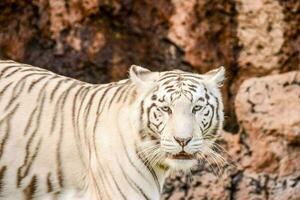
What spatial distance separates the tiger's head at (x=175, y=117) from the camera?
13.8 ft

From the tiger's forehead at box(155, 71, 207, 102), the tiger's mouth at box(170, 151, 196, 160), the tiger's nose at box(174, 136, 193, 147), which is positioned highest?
the tiger's forehead at box(155, 71, 207, 102)

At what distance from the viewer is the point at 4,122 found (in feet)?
15.2

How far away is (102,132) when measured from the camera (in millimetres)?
4430

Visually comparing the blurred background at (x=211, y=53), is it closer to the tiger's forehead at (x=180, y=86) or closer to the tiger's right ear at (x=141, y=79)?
the tiger's forehead at (x=180, y=86)

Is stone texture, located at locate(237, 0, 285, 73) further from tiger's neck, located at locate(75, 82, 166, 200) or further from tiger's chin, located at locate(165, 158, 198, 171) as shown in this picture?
tiger's chin, located at locate(165, 158, 198, 171)

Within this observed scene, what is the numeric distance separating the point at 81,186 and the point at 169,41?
163 cm

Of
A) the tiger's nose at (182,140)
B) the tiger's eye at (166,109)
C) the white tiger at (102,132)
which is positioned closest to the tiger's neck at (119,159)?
the white tiger at (102,132)

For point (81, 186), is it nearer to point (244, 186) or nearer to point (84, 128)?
point (84, 128)

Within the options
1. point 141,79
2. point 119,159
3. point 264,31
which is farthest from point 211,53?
point 119,159

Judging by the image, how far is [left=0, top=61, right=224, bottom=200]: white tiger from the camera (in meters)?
4.29

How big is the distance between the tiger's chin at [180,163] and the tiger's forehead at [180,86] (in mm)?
258

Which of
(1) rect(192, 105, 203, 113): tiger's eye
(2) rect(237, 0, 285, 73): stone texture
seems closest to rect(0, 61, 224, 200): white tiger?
(1) rect(192, 105, 203, 113): tiger's eye

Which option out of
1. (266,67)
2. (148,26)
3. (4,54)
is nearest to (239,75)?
(266,67)

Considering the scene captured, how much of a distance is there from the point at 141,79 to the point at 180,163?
411 mm
